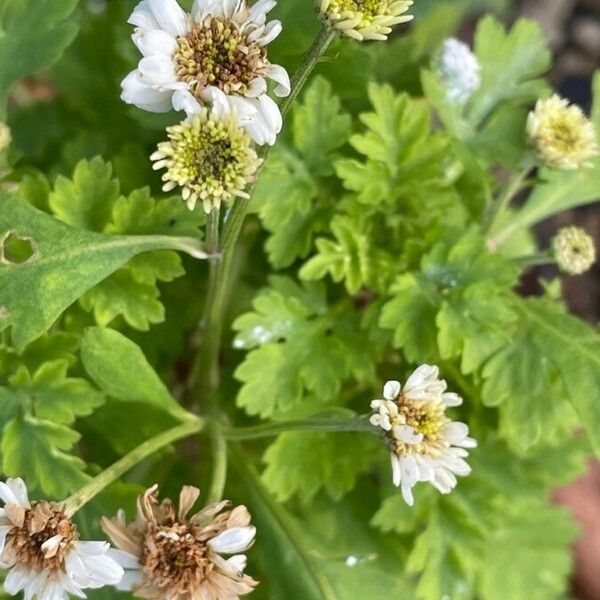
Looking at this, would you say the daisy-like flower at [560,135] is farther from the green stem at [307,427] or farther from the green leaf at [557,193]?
the green stem at [307,427]

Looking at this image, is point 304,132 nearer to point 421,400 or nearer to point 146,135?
point 146,135

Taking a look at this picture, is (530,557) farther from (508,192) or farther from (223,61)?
(223,61)

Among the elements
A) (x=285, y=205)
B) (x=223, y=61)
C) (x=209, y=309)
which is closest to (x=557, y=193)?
(x=285, y=205)

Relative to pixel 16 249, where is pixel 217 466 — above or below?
below

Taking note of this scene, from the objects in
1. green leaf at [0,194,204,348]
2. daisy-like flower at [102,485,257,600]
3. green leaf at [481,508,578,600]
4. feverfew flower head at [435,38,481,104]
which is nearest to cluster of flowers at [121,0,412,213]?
green leaf at [0,194,204,348]

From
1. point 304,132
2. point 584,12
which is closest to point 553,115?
point 304,132

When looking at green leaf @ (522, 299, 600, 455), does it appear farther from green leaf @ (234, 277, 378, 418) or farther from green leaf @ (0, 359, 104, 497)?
green leaf @ (0, 359, 104, 497)
